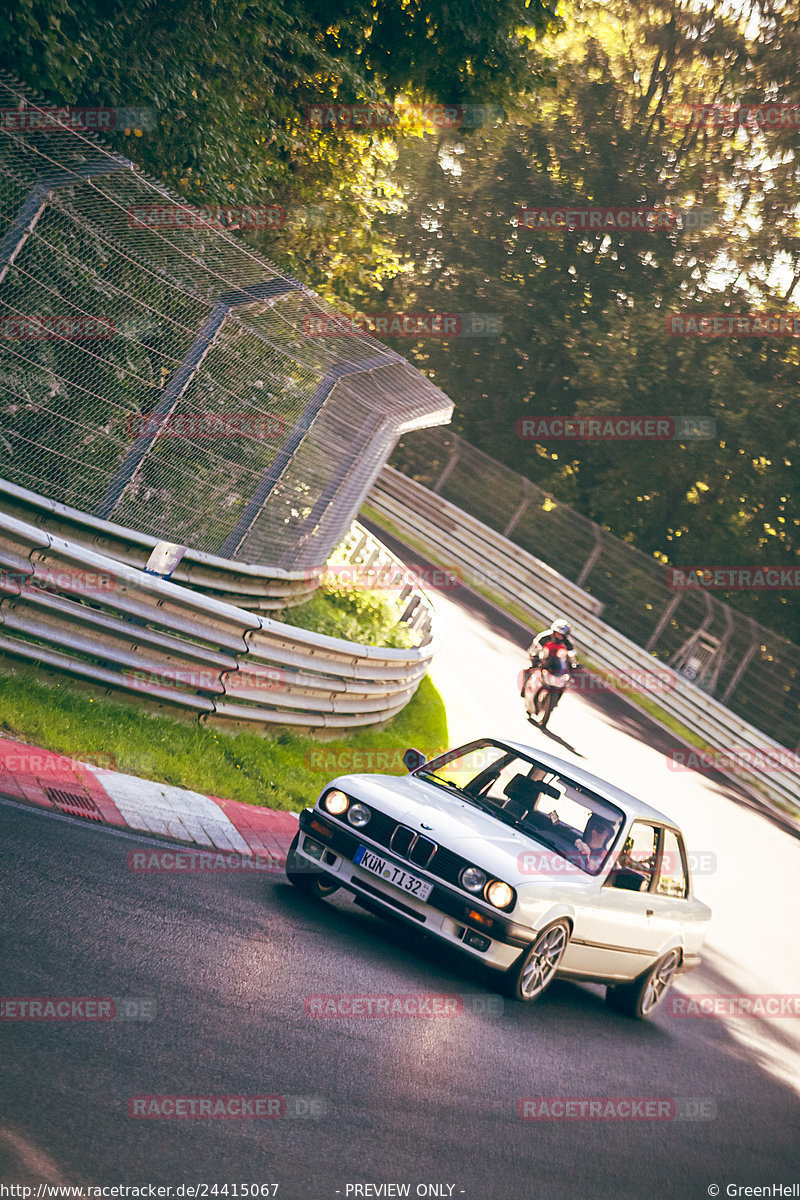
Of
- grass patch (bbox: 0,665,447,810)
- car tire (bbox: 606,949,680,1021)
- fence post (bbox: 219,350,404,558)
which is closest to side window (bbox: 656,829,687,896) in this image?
car tire (bbox: 606,949,680,1021)

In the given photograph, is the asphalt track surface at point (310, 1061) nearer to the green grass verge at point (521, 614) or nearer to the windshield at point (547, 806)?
the windshield at point (547, 806)

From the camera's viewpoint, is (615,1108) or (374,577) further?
(374,577)

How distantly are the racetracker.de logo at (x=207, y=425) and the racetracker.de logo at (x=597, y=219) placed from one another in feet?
102

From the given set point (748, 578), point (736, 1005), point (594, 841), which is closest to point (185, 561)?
point (594, 841)

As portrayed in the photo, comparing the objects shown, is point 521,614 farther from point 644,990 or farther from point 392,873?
point 392,873

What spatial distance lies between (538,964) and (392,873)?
3.50 feet

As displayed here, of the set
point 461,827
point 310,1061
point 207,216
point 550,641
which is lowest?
point 310,1061

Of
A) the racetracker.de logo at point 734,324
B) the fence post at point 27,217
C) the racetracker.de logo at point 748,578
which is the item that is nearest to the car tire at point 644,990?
the fence post at point 27,217

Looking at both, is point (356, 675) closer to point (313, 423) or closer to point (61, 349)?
point (313, 423)

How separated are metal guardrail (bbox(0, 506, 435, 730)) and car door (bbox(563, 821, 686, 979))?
323 centimetres

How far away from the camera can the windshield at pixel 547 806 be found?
739cm

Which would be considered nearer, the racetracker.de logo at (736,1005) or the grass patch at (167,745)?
the grass patch at (167,745)

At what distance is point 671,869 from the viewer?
8.17 metres

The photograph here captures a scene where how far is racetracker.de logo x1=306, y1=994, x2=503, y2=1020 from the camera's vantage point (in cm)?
573
